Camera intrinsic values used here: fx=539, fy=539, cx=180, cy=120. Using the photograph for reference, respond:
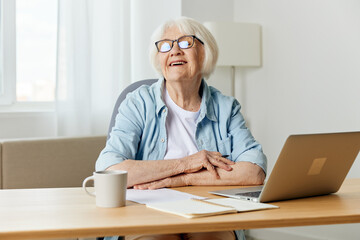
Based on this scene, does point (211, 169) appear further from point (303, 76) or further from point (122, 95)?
point (303, 76)

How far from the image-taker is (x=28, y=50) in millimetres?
3318

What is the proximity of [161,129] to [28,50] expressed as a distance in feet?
5.36

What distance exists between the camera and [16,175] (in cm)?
257

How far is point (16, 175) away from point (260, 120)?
193 cm

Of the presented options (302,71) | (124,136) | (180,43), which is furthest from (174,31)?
(302,71)

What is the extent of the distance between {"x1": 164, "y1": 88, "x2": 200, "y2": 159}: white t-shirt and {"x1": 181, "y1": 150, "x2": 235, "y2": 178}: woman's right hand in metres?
0.20

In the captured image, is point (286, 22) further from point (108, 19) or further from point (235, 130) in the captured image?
point (235, 130)

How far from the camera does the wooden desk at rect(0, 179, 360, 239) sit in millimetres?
1109

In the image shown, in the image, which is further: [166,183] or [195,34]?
[195,34]

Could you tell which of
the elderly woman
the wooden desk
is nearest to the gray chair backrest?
the elderly woman

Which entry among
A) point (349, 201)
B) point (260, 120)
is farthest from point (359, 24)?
point (349, 201)

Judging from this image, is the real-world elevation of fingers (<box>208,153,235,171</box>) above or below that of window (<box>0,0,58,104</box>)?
below

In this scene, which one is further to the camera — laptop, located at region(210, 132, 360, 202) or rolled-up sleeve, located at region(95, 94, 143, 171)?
rolled-up sleeve, located at region(95, 94, 143, 171)

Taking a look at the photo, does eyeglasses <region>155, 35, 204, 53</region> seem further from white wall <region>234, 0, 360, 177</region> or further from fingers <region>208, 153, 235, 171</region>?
white wall <region>234, 0, 360, 177</region>
